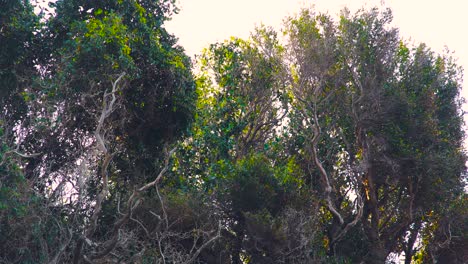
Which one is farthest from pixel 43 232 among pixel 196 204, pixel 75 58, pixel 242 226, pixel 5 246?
pixel 242 226

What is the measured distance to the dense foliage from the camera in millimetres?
17188

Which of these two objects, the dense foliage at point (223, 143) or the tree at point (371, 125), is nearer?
the dense foliage at point (223, 143)

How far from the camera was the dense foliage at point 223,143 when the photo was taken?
1719 centimetres

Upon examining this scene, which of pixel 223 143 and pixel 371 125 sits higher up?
pixel 371 125

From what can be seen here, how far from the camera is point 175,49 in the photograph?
20.0 m

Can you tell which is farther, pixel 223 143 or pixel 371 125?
pixel 223 143

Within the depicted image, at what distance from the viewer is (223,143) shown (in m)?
25.4

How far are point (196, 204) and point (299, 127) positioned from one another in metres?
5.96

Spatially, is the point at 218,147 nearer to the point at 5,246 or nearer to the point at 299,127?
the point at 299,127

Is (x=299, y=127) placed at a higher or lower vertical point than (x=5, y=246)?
higher

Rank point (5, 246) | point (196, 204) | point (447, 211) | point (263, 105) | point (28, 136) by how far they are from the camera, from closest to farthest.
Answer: point (5, 246)
point (28, 136)
point (196, 204)
point (447, 211)
point (263, 105)

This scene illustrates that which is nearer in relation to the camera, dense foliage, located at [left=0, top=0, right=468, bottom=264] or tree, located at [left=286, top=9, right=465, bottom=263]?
dense foliage, located at [left=0, top=0, right=468, bottom=264]

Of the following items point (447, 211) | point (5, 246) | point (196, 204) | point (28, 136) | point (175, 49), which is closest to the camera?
point (5, 246)

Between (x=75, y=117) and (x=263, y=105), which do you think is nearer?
(x=75, y=117)
